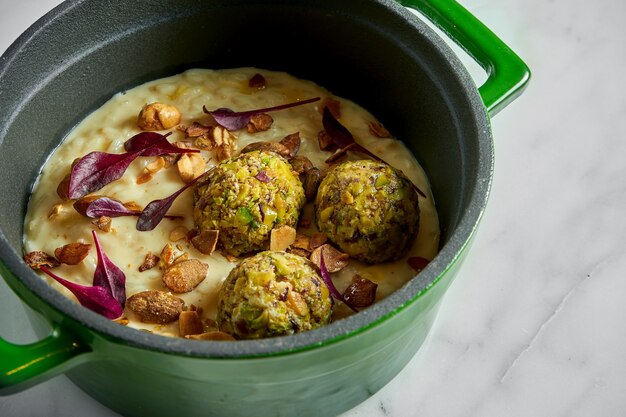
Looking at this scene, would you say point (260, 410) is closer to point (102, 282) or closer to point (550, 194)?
point (102, 282)

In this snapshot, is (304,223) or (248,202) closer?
(248,202)

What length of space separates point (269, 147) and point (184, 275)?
33 cm

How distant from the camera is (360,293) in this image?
161cm

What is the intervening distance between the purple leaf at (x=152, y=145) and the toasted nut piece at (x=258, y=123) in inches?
5.0

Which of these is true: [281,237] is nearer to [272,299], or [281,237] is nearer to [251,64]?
[272,299]

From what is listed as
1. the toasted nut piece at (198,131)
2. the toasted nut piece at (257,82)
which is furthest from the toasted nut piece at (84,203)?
the toasted nut piece at (257,82)

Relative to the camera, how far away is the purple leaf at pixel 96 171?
175 centimetres

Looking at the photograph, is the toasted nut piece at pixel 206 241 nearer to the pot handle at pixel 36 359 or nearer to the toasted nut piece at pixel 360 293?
the toasted nut piece at pixel 360 293

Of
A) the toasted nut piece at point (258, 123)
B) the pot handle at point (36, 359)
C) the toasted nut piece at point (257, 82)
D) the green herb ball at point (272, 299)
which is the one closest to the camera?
the pot handle at point (36, 359)

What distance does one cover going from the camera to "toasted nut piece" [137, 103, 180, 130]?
6.07 feet

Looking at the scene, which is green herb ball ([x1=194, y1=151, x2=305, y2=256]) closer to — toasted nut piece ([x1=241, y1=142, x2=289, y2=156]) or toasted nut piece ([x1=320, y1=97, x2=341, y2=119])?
toasted nut piece ([x1=241, y1=142, x2=289, y2=156])

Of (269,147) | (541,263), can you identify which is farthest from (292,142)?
(541,263)

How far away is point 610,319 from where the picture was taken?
6.09 feet

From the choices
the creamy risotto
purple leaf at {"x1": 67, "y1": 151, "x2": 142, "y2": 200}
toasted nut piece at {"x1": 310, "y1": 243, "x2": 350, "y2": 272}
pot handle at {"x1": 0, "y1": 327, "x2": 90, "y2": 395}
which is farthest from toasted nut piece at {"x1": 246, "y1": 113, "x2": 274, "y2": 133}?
pot handle at {"x1": 0, "y1": 327, "x2": 90, "y2": 395}
